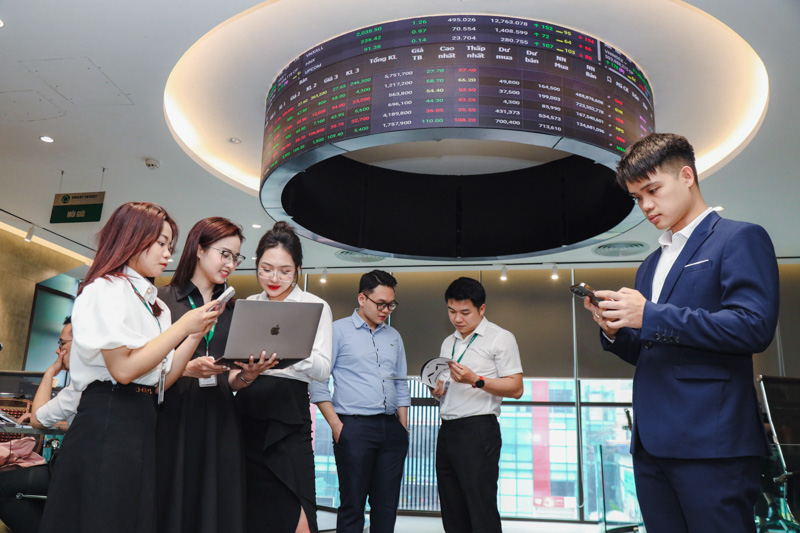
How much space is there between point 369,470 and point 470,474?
57 cm

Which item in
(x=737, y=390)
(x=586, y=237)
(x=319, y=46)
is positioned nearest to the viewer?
(x=737, y=390)

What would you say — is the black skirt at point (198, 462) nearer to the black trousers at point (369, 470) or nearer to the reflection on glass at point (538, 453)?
the black trousers at point (369, 470)

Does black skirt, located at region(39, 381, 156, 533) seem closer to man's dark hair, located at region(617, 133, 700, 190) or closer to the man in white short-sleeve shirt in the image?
man's dark hair, located at region(617, 133, 700, 190)

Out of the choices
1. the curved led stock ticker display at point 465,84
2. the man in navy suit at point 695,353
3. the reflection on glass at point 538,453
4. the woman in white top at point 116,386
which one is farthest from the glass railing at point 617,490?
the woman in white top at point 116,386

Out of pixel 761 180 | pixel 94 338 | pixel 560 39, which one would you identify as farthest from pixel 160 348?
pixel 761 180

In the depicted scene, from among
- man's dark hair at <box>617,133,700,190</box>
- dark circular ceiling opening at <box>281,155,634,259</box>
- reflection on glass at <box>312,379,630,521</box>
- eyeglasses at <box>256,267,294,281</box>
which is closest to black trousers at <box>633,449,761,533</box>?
man's dark hair at <box>617,133,700,190</box>

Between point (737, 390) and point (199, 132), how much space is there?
3832 millimetres

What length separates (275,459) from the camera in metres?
2.14

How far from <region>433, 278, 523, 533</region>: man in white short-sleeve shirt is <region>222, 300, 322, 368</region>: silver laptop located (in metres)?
1.15

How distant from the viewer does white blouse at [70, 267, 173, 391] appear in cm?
162

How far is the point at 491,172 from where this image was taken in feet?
14.2

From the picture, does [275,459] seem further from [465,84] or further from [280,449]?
[465,84]

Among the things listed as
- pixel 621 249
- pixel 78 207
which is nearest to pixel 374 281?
pixel 78 207

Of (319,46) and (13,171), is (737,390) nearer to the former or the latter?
(319,46)
